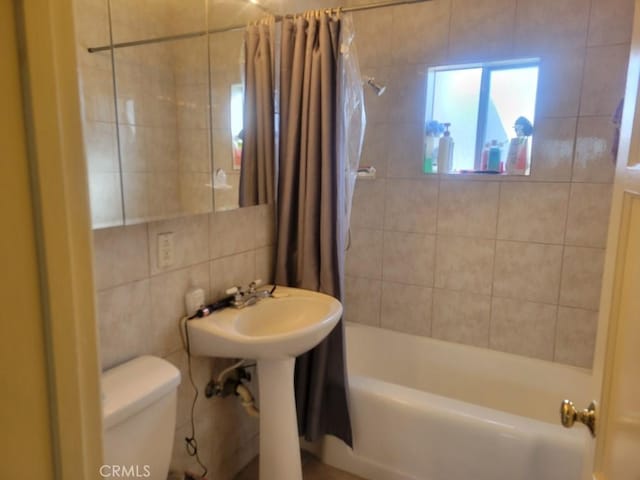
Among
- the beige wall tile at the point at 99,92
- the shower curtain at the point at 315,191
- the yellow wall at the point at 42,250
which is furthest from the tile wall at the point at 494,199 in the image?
the yellow wall at the point at 42,250

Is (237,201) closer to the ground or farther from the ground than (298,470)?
farther from the ground

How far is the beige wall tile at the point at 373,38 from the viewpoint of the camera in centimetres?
237

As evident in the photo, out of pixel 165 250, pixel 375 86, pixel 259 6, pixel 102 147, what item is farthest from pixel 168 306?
pixel 375 86

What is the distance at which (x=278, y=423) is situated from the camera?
166 centimetres

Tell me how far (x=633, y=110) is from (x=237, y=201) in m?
1.36

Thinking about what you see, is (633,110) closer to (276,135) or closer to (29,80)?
(29,80)

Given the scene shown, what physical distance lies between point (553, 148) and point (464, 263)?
0.73 meters

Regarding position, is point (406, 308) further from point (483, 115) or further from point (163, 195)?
point (163, 195)

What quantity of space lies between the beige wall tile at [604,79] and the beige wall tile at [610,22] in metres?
0.03

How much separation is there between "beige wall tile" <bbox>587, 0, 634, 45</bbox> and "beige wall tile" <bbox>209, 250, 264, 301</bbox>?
1857 millimetres

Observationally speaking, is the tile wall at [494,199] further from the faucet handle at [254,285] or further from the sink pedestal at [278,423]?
the sink pedestal at [278,423]

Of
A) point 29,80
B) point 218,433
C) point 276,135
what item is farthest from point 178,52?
point 218,433

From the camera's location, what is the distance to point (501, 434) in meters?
1.64

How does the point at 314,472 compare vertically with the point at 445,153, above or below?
below
